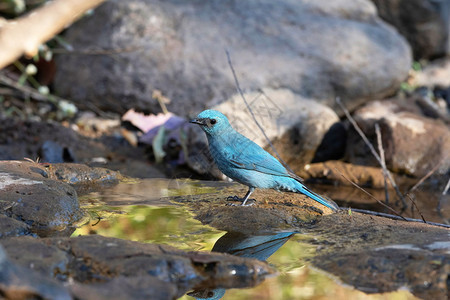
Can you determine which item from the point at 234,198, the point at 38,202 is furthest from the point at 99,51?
the point at 38,202

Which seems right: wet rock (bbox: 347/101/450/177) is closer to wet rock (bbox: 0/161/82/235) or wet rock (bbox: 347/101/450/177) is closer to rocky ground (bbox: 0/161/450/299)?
rocky ground (bbox: 0/161/450/299)

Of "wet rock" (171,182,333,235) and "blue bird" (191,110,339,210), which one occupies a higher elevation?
"blue bird" (191,110,339,210)

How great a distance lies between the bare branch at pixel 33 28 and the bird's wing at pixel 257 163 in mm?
2447

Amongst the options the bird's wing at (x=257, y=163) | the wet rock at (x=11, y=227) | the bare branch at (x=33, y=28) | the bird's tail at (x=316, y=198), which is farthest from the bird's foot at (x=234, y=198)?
the bare branch at (x=33, y=28)

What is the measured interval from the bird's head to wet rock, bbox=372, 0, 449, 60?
6.61 meters

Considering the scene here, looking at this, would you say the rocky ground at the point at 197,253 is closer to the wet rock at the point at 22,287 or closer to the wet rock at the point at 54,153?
the wet rock at the point at 22,287

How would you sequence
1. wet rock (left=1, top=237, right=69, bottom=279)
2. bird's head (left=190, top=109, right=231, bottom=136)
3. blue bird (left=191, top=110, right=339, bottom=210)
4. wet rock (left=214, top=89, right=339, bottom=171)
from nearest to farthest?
wet rock (left=1, top=237, right=69, bottom=279) < blue bird (left=191, top=110, right=339, bottom=210) < bird's head (left=190, top=109, right=231, bottom=136) < wet rock (left=214, top=89, right=339, bottom=171)

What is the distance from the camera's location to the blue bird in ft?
13.8

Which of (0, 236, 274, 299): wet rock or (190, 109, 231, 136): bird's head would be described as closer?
(0, 236, 274, 299): wet rock

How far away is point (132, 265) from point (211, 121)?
1703 millimetres

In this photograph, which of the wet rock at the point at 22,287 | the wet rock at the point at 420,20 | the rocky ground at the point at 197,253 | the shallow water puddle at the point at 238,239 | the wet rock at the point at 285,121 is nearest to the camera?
the wet rock at the point at 22,287

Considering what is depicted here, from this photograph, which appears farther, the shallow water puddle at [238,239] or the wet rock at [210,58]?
the wet rock at [210,58]

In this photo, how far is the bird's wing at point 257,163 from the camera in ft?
13.8

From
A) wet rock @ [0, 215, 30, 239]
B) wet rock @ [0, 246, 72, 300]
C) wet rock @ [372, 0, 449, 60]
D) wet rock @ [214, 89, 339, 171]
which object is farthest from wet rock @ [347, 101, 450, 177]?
wet rock @ [0, 246, 72, 300]
